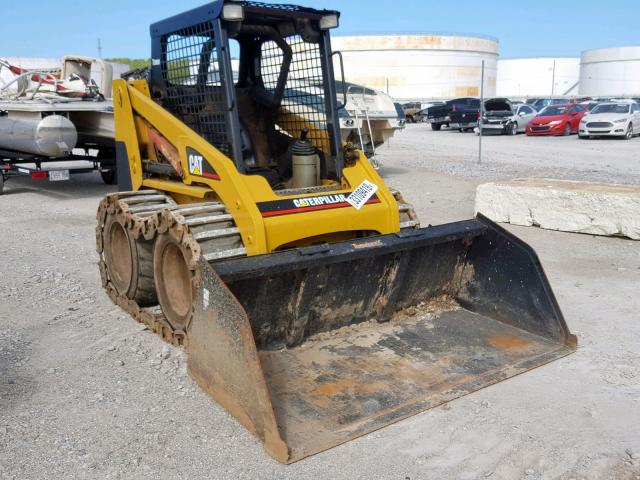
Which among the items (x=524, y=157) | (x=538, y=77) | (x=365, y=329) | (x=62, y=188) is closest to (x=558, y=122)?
(x=524, y=157)

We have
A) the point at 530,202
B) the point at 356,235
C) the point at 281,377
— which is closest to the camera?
the point at 281,377

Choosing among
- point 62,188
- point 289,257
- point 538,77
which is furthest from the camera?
point 538,77

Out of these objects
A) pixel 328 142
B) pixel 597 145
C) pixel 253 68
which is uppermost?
pixel 253 68

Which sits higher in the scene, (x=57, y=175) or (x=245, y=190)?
(x=245, y=190)

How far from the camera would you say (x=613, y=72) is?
7250cm

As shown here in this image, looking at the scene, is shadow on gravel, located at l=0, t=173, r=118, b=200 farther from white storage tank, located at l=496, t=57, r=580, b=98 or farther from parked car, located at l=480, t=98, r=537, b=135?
white storage tank, located at l=496, t=57, r=580, b=98

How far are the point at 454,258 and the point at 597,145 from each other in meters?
19.1

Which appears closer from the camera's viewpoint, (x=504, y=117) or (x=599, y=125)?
(x=599, y=125)

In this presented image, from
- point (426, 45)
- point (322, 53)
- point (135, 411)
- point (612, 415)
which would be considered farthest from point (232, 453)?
point (426, 45)

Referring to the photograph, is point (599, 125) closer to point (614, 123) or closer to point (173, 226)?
point (614, 123)

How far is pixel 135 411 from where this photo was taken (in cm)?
405

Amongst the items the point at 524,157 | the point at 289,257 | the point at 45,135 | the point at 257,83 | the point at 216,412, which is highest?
the point at 257,83

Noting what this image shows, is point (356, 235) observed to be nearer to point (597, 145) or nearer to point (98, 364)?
point (98, 364)

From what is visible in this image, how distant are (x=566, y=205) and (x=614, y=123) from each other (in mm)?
17734
